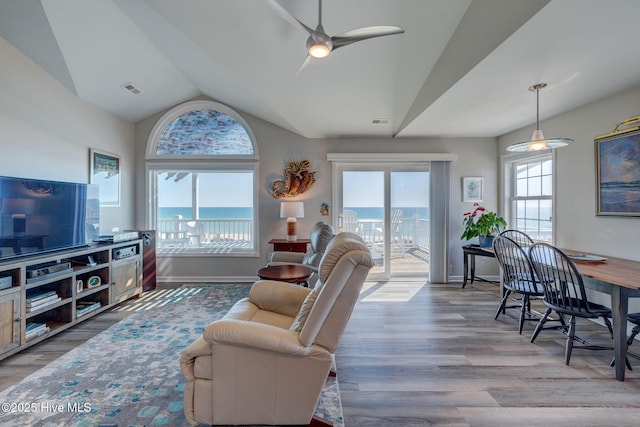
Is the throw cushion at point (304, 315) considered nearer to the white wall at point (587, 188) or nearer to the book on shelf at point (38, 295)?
the book on shelf at point (38, 295)

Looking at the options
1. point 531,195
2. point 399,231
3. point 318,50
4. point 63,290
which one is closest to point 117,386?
point 63,290

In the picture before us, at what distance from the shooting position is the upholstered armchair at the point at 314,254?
11.5 feet

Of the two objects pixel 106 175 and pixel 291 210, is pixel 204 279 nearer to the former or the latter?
pixel 291 210

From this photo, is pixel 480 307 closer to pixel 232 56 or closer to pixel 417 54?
pixel 417 54

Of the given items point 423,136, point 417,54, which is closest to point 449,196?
point 423,136

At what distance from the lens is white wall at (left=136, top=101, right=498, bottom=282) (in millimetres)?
4789

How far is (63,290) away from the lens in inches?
113

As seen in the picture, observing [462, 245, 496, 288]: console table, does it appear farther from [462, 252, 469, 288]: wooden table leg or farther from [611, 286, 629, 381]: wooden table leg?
[611, 286, 629, 381]: wooden table leg

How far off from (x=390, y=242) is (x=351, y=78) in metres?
2.77

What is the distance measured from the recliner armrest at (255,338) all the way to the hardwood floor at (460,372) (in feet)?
2.23

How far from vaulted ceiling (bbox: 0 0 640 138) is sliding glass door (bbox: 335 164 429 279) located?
98 cm

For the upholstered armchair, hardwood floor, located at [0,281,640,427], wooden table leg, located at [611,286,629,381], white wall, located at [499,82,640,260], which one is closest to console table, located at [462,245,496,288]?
white wall, located at [499,82,640,260]

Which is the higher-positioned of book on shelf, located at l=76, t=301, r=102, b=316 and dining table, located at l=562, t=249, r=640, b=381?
dining table, located at l=562, t=249, r=640, b=381

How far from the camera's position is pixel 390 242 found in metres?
4.91
